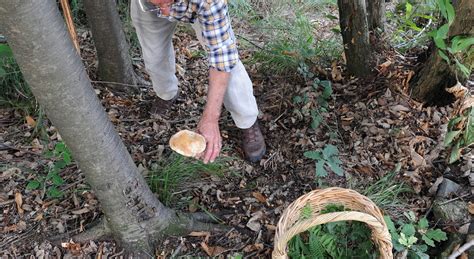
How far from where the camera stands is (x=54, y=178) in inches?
86.6

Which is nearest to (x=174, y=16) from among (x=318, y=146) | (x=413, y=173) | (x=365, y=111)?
(x=318, y=146)

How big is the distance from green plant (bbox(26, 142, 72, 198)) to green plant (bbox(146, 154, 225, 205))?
1.44 feet

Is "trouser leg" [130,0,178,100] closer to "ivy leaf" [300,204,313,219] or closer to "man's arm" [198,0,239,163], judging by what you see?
"man's arm" [198,0,239,163]

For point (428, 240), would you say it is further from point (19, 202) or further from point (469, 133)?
point (19, 202)

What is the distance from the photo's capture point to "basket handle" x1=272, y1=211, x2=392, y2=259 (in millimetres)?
1710

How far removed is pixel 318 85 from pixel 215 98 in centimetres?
113

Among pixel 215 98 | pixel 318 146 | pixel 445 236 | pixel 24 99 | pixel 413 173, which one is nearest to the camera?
pixel 215 98

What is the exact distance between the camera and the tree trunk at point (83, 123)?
4.14 feet

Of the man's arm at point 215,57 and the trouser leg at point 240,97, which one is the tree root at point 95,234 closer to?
the man's arm at point 215,57

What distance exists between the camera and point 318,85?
282cm

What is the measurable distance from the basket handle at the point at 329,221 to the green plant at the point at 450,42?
0.89 m

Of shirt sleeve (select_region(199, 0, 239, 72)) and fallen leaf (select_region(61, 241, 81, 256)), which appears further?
fallen leaf (select_region(61, 241, 81, 256))

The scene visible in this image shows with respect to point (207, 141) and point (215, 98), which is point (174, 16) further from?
point (207, 141)

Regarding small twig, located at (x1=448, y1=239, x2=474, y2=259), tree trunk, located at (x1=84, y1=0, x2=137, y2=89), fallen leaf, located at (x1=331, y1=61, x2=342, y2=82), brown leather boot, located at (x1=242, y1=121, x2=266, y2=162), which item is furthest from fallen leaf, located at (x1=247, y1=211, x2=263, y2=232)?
tree trunk, located at (x1=84, y1=0, x2=137, y2=89)
